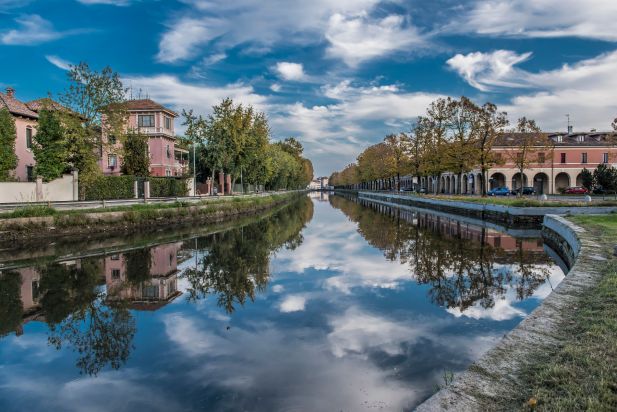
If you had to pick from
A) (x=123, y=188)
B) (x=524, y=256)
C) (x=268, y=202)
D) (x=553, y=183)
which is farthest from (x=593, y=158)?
(x=123, y=188)

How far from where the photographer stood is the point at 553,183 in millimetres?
62188

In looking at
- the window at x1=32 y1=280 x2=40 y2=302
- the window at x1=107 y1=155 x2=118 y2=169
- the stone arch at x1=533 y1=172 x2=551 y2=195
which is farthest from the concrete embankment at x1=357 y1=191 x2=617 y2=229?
the window at x1=107 y1=155 x2=118 y2=169

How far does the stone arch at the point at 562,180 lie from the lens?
63.8 meters

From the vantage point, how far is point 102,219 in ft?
79.8

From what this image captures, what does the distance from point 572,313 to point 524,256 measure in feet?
35.3

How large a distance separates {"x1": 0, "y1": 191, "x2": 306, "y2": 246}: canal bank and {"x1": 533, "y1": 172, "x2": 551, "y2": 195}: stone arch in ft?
170

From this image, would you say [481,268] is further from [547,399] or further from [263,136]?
[263,136]

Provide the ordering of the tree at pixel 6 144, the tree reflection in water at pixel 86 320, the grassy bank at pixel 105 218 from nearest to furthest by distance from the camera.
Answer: the tree reflection in water at pixel 86 320 < the grassy bank at pixel 105 218 < the tree at pixel 6 144

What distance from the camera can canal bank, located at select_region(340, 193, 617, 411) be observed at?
3891 mm

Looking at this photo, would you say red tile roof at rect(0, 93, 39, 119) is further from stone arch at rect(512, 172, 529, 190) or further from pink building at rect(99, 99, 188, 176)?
stone arch at rect(512, 172, 529, 190)

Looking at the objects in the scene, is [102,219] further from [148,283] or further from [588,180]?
[588,180]

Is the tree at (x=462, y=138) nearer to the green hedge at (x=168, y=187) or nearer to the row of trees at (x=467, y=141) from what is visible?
the row of trees at (x=467, y=141)

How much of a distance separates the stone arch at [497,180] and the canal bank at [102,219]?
156 feet

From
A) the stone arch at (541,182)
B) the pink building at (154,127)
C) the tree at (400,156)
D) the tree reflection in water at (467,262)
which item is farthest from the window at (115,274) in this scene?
the stone arch at (541,182)
